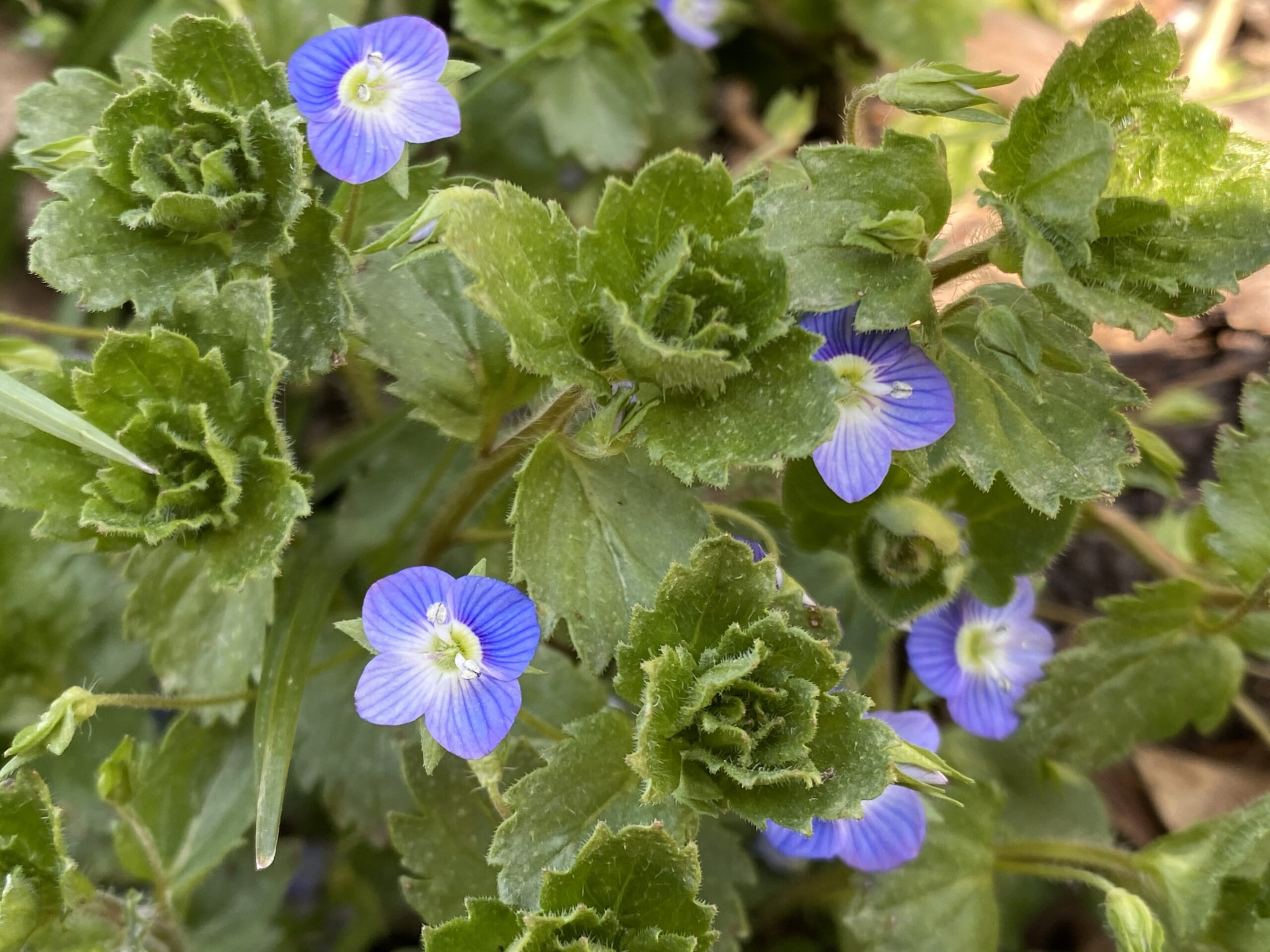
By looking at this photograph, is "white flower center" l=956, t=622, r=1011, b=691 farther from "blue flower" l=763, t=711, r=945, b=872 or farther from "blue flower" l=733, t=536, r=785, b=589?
"blue flower" l=733, t=536, r=785, b=589

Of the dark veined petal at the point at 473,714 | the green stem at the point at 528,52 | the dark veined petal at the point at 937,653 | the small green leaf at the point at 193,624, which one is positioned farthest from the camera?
the green stem at the point at 528,52

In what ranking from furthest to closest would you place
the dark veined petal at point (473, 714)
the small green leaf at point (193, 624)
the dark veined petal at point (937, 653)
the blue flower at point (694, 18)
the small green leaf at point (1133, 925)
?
the blue flower at point (694, 18)
the dark veined petal at point (937, 653)
the small green leaf at point (193, 624)
the small green leaf at point (1133, 925)
the dark veined petal at point (473, 714)

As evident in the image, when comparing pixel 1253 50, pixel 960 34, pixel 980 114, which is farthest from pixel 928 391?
pixel 1253 50

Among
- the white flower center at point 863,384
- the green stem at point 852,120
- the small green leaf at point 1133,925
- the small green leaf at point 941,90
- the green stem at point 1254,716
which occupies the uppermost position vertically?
the small green leaf at point 941,90

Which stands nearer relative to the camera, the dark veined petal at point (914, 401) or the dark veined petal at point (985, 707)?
the dark veined petal at point (914, 401)

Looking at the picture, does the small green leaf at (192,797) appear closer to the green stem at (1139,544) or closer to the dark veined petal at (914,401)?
the dark veined petal at (914,401)

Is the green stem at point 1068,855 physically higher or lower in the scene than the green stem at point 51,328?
lower

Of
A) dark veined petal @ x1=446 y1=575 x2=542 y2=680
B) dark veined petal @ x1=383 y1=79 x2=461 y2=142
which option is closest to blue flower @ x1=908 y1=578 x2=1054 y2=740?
dark veined petal @ x1=446 y1=575 x2=542 y2=680

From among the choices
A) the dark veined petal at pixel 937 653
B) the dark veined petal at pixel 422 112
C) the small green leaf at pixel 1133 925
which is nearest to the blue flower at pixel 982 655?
the dark veined petal at pixel 937 653
